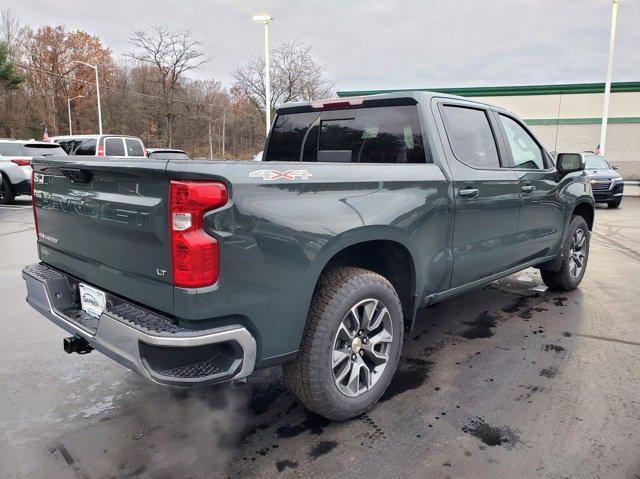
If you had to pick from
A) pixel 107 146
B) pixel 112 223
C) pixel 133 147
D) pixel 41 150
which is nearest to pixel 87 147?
pixel 107 146

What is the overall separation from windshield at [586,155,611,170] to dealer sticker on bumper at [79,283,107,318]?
15784 mm

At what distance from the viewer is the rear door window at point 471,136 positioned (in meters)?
3.59

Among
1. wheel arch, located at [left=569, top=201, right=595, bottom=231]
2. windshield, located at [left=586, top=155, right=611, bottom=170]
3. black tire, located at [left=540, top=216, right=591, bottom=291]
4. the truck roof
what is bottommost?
black tire, located at [left=540, top=216, right=591, bottom=291]

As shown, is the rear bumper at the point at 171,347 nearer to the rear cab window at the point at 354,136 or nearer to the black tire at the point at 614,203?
the rear cab window at the point at 354,136

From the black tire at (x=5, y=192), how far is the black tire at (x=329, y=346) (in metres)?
13.5

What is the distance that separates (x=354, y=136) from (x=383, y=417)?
207 centimetres

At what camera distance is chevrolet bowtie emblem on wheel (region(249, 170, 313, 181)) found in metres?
2.21

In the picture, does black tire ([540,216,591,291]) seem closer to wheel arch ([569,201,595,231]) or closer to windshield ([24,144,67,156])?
wheel arch ([569,201,595,231])

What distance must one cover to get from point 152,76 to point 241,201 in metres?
50.9

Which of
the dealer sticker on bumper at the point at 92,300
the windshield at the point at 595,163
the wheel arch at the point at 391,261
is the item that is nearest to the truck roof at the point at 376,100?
the wheel arch at the point at 391,261

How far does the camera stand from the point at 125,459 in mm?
2461

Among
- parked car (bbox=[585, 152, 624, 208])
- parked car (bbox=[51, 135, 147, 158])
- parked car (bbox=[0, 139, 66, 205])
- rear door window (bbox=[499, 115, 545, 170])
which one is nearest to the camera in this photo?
rear door window (bbox=[499, 115, 545, 170])

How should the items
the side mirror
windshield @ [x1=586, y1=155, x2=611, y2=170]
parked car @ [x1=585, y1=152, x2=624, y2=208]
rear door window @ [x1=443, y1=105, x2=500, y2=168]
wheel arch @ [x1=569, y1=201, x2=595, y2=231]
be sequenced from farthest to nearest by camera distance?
windshield @ [x1=586, y1=155, x2=611, y2=170] → parked car @ [x1=585, y1=152, x2=624, y2=208] → wheel arch @ [x1=569, y1=201, x2=595, y2=231] → the side mirror → rear door window @ [x1=443, y1=105, x2=500, y2=168]

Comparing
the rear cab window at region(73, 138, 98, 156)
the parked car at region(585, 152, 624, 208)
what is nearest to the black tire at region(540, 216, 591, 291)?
the parked car at region(585, 152, 624, 208)
